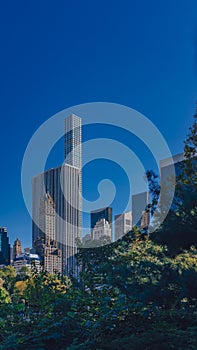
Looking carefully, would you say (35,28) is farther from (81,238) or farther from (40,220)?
(40,220)

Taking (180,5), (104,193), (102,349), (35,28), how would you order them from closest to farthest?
(102,349)
(180,5)
(35,28)
(104,193)

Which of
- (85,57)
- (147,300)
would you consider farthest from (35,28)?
(147,300)

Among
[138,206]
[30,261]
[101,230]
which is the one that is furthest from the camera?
[101,230]

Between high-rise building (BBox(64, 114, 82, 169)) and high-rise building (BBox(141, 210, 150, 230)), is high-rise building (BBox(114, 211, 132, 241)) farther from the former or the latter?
high-rise building (BBox(64, 114, 82, 169))

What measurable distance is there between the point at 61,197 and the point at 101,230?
39.1ft

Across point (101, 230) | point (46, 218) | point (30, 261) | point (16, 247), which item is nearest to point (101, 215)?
point (101, 230)

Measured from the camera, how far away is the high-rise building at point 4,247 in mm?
26164

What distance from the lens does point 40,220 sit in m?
18.7

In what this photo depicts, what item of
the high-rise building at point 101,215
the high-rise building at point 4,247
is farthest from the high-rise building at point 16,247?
the high-rise building at point 101,215

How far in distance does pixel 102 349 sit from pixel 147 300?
1.62ft

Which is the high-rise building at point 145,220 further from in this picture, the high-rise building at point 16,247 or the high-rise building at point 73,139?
the high-rise building at point 16,247

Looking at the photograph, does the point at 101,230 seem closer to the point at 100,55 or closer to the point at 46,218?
the point at 100,55

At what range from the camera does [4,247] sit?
2723cm

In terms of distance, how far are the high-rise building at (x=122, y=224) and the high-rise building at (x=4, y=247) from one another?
1795 cm
